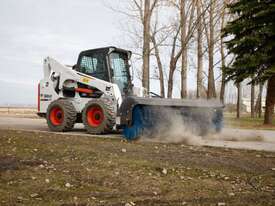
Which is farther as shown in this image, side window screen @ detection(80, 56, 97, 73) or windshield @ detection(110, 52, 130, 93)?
side window screen @ detection(80, 56, 97, 73)

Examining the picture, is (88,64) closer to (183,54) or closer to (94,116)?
(94,116)

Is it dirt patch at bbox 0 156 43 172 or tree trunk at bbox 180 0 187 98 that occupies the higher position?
tree trunk at bbox 180 0 187 98

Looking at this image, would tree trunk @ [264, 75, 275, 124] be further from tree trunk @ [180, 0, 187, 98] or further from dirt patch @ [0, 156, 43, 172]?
dirt patch @ [0, 156, 43, 172]

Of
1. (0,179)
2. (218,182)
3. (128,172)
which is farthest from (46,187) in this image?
(218,182)

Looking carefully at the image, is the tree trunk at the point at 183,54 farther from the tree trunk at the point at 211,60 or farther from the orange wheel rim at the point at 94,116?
the orange wheel rim at the point at 94,116

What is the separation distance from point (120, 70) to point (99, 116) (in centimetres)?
189

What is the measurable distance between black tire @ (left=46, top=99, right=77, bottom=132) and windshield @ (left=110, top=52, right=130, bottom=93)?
1.78 meters

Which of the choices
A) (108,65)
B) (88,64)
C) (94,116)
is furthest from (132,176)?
(88,64)

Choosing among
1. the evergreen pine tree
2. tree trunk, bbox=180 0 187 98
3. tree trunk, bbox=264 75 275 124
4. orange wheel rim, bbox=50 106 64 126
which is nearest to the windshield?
orange wheel rim, bbox=50 106 64 126

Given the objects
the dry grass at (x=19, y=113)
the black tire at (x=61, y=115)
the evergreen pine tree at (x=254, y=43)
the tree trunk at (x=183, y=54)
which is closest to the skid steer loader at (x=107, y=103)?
the black tire at (x=61, y=115)

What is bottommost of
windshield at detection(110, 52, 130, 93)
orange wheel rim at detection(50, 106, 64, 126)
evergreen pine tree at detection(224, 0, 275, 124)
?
Answer: orange wheel rim at detection(50, 106, 64, 126)

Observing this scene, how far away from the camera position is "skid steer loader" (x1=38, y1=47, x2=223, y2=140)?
1170 centimetres

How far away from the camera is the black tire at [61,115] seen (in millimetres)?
14133

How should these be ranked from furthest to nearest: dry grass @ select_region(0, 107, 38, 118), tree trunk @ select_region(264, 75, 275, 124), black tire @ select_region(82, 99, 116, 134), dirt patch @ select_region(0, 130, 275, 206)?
dry grass @ select_region(0, 107, 38, 118) < tree trunk @ select_region(264, 75, 275, 124) < black tire @ select_region(82, 99, 116, 134) < dirt patch @ select_region(0, 130, 275, 206)
